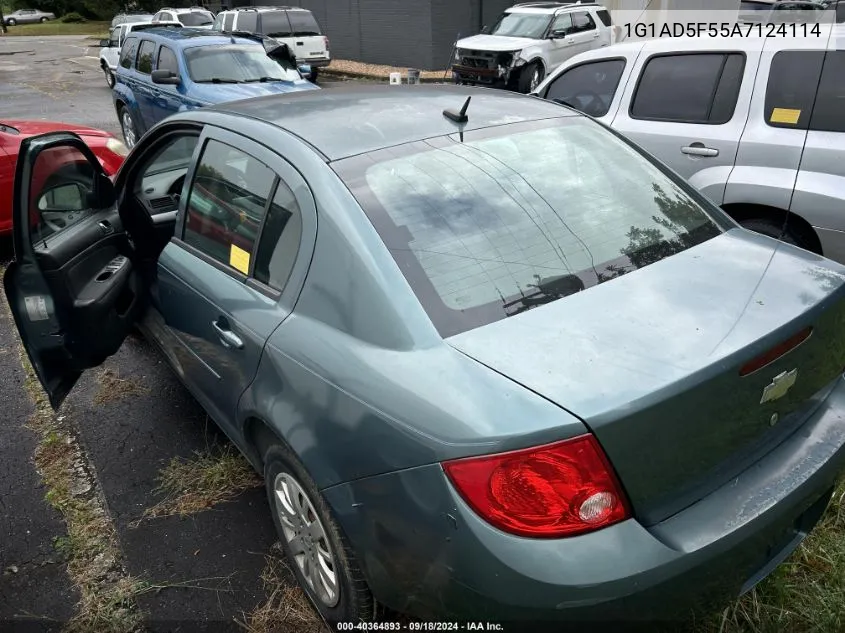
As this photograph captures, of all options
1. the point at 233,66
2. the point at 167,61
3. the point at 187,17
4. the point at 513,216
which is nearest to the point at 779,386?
the point at 513,216

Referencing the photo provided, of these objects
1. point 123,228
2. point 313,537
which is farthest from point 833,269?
point 123,228

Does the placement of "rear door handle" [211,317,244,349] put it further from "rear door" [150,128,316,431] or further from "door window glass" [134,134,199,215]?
"door window glass" [134,134,199,215]

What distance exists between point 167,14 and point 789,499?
2461cm

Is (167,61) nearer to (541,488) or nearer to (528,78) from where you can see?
(528,78)

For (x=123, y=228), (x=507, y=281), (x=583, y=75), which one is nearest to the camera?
(x=507, y=281)

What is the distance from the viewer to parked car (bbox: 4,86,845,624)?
5.24 feet

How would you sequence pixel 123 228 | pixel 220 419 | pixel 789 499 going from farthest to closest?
pixel 123 228 < pixel 220 419 < pixel 789 499

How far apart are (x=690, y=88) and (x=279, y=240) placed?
3.40 metres

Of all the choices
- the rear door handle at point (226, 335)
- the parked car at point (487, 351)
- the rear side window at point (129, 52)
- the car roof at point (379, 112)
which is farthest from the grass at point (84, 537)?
the rear side window at point (129, 52)

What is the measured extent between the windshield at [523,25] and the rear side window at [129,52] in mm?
7562

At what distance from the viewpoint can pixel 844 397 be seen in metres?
2.19

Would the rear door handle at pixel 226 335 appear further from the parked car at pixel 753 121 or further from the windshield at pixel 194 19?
the windshield at pixel 194 19

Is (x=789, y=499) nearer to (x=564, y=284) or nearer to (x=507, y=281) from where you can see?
(x=564, y=284)

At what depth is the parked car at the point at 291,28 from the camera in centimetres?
1802
